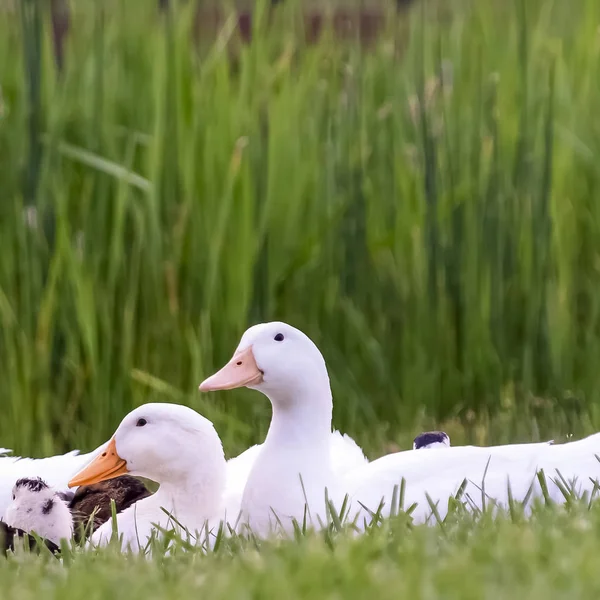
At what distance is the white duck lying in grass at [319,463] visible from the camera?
3855 millimetres

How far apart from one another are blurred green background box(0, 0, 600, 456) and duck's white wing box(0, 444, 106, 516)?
493 millimetres

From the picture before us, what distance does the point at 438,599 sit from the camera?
2193 mm

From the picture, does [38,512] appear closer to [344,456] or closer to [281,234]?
[344,456]

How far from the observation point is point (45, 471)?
4828 millimetres

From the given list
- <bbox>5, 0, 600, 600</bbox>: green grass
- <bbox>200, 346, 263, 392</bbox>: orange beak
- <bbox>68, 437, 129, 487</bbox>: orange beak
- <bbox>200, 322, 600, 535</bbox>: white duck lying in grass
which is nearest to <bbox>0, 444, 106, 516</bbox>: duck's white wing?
<bbox>68, 437, 129, 487</bbox>: orange beak

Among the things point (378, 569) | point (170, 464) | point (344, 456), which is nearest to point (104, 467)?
point (170, 464)

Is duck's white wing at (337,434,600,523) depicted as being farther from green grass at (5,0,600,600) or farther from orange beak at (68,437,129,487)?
green grass at (5,0,600,600)

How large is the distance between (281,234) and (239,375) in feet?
5.26

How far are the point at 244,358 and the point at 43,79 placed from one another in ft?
6.56

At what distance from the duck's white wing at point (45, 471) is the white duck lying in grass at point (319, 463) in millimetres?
A: 882

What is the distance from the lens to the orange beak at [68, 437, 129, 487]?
14.3ft

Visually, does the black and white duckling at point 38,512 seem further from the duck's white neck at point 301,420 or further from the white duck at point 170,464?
the duck's white neck at point 301,420

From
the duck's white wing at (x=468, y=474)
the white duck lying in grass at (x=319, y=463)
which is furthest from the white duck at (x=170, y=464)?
the duck's white wing at (x=468, y=474)

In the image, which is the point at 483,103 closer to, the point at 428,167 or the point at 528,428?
the point at 428,167
